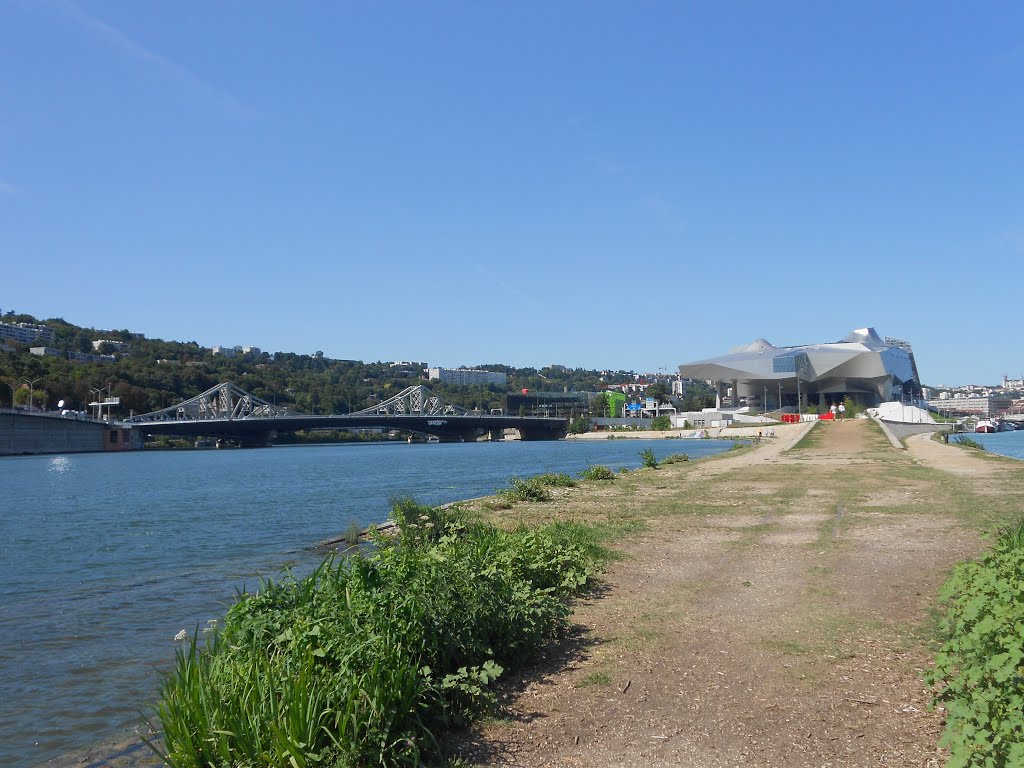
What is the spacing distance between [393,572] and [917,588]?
5.01 metres

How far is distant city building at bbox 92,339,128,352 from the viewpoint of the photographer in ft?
541

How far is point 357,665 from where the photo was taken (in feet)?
14.7

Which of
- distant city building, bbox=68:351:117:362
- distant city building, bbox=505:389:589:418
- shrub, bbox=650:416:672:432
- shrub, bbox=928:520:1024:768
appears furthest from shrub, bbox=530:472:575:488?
distant city building, bbox=505:389:589:418

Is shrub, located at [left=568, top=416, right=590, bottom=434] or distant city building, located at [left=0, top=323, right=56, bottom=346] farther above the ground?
distant city building, located at [left=0, top=323, right=56, bottom=346]

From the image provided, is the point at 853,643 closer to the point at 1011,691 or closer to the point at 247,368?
→ the point at 1011,691

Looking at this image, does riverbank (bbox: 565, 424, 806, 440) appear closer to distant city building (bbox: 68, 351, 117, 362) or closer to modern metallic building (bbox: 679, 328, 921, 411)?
modern metallic building (bbox: 679, 328, 921, 411)

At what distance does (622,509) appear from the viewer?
16.1 meters

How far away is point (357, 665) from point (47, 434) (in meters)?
90.1

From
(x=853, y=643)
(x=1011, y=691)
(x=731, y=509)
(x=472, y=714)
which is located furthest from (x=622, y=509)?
(x=1011, y=691)

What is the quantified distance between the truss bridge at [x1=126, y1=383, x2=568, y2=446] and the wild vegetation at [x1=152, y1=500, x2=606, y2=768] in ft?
305

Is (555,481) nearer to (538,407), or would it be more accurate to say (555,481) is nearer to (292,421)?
(292,421)

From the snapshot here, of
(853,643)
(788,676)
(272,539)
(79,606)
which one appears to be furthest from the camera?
(272,539)

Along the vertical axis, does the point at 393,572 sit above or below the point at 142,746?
above

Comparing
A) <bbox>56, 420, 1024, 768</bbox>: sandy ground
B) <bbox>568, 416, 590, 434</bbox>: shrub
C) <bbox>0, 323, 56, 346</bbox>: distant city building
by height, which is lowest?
<bbox>56, 420, 1024, 768</bbox>: sandy ground
